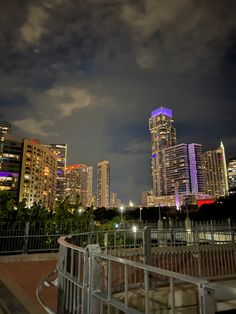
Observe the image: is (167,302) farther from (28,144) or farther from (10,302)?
(28,144)

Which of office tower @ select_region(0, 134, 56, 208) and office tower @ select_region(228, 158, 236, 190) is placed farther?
office tower @ select_region(228, 158, 236, 190)

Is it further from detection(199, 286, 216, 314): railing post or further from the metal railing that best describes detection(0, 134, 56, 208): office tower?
detection(199, 286, 216, 314): railing post

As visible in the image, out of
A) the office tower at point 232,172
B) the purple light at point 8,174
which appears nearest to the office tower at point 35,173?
the purple light at point 8,174

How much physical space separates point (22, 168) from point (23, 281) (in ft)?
456

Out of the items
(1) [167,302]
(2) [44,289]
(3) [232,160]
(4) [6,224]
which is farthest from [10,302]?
(3) [232,160]

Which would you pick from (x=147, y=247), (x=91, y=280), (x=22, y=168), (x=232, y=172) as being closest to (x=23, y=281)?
(x=147, y=247)

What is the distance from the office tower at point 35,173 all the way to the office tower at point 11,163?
2.07 meters

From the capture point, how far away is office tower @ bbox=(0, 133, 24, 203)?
136 metres

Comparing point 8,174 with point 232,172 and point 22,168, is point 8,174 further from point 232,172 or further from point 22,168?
point 232,172

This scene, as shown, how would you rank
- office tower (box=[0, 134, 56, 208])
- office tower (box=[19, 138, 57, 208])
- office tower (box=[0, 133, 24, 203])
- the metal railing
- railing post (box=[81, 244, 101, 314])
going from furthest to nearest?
office tower (box=[19, 138, 57, 208]) < office tower (box=[0, 134, 56, 208]) < office tower (box=[0, 133, 24, 203]) < railing post (box=[81, 244, 101, 314]) < the metal railing

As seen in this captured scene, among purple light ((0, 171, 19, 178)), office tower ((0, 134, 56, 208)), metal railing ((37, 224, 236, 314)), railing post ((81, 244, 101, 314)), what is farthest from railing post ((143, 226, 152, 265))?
purple light ((0, 171, 19, 178))

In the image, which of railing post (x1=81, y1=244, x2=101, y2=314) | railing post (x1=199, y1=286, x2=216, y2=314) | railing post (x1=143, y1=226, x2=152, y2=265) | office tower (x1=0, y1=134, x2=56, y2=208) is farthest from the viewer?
office tower (x1=0, y1=134, x2=56, y2=208)

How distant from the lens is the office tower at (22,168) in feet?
450

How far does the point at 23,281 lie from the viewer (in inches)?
367
